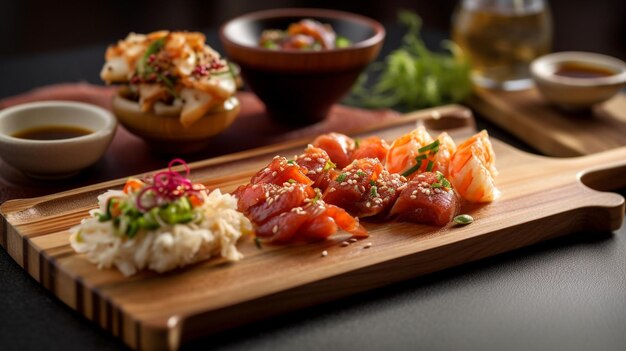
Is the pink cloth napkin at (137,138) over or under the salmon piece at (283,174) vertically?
under

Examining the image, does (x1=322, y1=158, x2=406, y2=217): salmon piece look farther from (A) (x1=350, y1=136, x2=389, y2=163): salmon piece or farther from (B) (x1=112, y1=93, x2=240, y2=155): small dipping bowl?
(B) (x1=112, y1=93, x2=240, y2=155): small dipping bowl

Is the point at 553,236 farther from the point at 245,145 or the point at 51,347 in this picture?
the point at 51,347

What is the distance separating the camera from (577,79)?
3.99 m

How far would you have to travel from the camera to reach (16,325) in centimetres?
237

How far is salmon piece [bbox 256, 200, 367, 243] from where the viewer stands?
258 centimetres

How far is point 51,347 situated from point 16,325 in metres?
0.15

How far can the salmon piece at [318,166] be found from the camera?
9.48 ft

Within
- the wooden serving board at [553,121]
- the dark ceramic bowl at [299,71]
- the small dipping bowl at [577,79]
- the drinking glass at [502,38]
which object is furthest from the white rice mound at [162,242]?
the drinking glass at [502,38]

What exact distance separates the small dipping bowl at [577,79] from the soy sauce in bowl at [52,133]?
2.09 m

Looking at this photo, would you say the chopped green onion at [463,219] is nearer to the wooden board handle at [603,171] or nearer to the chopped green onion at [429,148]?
the chopped green onion at [429,148]

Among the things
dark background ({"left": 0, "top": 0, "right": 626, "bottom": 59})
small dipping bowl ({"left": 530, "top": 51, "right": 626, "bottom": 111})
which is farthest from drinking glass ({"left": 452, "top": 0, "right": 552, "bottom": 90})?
dark background ({"left": 0, "top": 0, "right": 626, "bottom": 59})

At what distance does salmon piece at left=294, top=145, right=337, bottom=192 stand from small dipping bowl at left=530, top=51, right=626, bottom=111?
→ 1.46 m

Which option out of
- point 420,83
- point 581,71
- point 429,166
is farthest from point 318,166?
point 581,71

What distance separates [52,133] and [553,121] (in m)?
2.19
